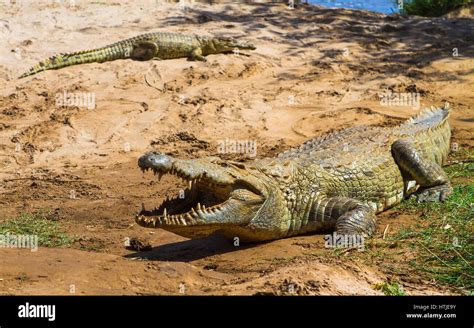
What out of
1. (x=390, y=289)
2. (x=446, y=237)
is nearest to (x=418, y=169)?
(x=446, y=237)

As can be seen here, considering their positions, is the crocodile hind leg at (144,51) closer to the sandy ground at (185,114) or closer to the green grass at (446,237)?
the sandy ground at (185,114)

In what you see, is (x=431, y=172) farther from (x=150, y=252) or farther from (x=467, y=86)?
(x=467, y=86)

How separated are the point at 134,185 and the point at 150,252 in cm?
257

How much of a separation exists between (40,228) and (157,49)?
22.0 ft

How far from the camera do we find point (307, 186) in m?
7.15

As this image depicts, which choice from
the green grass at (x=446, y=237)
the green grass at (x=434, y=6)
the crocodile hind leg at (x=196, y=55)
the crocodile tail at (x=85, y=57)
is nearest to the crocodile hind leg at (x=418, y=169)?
the green grass at (x=446, y=237)

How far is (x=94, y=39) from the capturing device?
14.2 meters

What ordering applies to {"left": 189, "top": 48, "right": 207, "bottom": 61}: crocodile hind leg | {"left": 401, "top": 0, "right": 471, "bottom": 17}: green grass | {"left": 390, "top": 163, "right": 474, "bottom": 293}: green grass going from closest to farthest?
{"left": 390, "top": 163, "right": 474, "bottom": 293}: green grass < {"left": 189, "top": 48, "right": 207, "bottom": 61}: crocodile hind leg < {"left": 401, "top": 0, "right": 471, "bottom": 17}: green grass

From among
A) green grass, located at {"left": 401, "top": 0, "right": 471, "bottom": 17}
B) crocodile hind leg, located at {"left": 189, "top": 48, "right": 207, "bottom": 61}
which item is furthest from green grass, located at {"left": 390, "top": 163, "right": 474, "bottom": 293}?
green grass, located at {"left": 401, "top": 0, "right": 471, "bottom": 17}

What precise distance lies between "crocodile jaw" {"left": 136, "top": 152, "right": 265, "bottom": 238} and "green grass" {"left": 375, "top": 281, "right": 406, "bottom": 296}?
68.4 inches

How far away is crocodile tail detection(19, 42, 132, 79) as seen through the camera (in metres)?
12.8

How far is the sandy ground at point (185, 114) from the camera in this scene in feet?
17.4

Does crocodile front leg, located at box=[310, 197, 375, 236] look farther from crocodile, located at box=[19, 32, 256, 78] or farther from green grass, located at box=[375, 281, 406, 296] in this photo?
crocodile, located at box=[19, 32, 256, 78]

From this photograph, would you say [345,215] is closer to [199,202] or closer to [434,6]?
[199,202]
